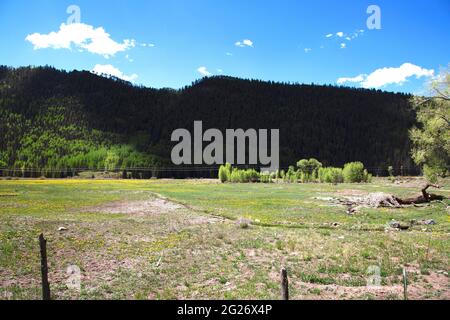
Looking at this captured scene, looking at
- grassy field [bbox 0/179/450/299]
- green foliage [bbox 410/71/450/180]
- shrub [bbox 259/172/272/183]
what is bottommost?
shrub [bbox 259/172/272/183]

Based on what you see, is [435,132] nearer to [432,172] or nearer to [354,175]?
[432,172]

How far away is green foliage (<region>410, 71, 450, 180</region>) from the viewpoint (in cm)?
3391

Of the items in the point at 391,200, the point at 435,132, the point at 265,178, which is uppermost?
the point at 435,132

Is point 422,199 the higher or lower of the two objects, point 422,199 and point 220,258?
the higher

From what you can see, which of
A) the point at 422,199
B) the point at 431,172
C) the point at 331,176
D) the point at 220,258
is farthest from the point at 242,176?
the point at 220,258

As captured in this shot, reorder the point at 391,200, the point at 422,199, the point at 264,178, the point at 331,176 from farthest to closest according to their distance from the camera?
the point at 264,178, the point at 331,176, the point at 422,199, the point at 391,200

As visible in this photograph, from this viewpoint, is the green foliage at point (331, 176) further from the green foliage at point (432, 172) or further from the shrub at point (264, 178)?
the green foliage at point (432, 172)

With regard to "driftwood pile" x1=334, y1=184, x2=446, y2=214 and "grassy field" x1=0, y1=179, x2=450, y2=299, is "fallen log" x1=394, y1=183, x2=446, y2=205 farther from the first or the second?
"grassy field" x1=0, y1=179, x2=450, y2=299

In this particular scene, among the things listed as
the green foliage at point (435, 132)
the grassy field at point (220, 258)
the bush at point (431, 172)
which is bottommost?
the grassy field at point (220, 258)

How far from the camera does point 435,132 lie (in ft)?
120

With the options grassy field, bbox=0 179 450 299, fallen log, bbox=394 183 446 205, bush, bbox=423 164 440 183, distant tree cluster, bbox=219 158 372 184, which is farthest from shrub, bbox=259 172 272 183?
grassy field, bbox=0 179 450 299

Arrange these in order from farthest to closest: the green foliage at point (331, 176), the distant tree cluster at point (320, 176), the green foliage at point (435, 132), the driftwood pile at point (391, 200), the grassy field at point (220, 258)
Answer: the distant tree cluster at point (320, 176) → the green foliage at point (331, 176) → the driftwood pile at point (391, 200) → the green foliage at point (435, 132) → the grassy field at point (220, 258)

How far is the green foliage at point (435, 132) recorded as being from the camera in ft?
111

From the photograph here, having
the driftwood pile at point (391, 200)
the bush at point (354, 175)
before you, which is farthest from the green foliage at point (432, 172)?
the bush at point (354, 175)
